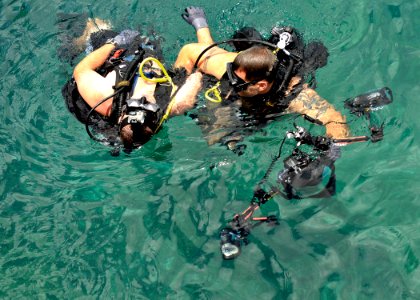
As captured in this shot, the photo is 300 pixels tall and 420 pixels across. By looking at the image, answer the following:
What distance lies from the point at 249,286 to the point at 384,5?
12.2ft

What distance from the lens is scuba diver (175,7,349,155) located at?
4285 millimetres

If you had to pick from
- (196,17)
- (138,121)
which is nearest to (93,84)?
(138,121)

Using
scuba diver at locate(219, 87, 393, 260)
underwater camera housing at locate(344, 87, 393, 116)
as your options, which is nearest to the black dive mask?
scuba diver at locate(219, 87, 393, 260)

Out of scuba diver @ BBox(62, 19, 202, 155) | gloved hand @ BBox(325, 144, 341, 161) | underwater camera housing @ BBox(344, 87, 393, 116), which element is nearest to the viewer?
gloved hand @ BBox(325, 144, 341, 161)

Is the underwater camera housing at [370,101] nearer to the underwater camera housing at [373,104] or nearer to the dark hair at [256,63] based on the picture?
the underwater camera housing at [373,104]

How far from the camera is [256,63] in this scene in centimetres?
417

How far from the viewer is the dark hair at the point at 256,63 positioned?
13.7 ft

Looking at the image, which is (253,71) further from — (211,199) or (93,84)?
(93,84)

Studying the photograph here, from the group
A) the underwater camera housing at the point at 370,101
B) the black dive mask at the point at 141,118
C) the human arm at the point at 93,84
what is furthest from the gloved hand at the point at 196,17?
the underwater camera housing at the point at 370,101

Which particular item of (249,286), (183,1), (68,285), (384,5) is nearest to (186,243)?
(249,286)

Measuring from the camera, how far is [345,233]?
4238mm

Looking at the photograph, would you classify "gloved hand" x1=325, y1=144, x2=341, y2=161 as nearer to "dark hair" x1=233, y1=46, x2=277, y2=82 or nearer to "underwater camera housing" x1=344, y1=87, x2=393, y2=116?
"underwater camera housing" x1=344, y1=87, x2=393, y2=116

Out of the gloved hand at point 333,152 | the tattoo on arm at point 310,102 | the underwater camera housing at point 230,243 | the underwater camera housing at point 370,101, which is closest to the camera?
the underwater camera housing at point 230,243

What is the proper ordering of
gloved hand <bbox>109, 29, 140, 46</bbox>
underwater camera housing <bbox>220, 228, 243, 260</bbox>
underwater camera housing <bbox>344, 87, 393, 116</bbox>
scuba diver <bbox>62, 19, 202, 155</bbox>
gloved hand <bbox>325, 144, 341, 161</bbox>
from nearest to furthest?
underwater camera housing <bbox>220, 228, 243, 260</bbox> → gloved hand <bbox>325, 144, 341, 161</bbox> → scuba diver <bbox>62, 19, 202, 155</bbox> → underwater camera housing <bbox>344, 87, 393, 116</bbox> → gloved hand <bbox>109, 29, 140, 46</bbox>
